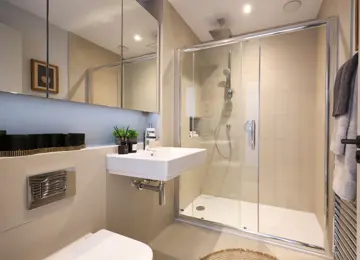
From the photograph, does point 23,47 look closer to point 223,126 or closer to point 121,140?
point 121,140

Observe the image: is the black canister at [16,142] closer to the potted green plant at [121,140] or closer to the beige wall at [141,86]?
the potted green plant at [121,140]

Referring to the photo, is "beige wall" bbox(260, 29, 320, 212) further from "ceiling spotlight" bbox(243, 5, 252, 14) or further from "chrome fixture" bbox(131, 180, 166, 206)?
"chrome fixture" bbox(131, 180, 166, 206)

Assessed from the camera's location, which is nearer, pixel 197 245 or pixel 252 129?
pixel 197 245

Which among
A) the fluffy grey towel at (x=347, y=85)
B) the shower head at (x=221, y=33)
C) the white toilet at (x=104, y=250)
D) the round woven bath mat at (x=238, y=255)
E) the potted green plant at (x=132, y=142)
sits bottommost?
the round woven bath mat at (x=238, y=255)

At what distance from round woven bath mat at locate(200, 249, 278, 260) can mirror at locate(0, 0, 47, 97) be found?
1.71 meters

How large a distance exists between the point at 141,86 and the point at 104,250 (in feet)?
4.22

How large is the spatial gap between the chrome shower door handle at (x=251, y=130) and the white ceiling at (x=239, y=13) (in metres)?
1.24

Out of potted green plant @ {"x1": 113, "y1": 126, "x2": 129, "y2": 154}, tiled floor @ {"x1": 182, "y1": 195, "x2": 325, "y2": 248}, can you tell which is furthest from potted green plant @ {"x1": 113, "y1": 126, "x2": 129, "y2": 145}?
Answer: tiled floor @ {"x1": 182, "y1": 195, "x2": 325, "y2": 248}

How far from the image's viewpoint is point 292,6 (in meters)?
2.06

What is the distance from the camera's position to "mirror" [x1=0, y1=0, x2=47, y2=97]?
2.87ft

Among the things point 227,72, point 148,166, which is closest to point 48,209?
point 148,166

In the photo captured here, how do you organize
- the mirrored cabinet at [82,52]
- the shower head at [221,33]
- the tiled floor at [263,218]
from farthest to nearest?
the shower head at [221,33]
the tiled floor at [263,218]
the mirrored cabinet at [82,52]

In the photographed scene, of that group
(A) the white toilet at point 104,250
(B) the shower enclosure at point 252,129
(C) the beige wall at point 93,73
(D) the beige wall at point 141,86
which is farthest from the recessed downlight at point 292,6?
(A) the white toilet at point 104,250

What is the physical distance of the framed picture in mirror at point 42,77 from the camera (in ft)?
3.21
